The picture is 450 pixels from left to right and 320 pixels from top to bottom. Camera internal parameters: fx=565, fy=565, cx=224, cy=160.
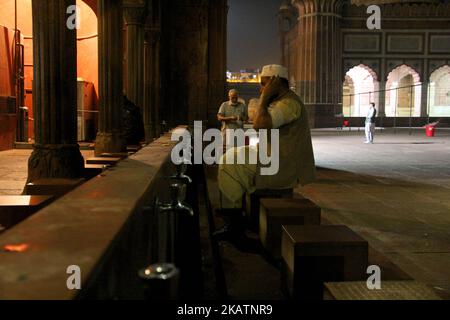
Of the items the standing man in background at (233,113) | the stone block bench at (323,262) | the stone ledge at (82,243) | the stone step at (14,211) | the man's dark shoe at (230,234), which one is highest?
the standing man in background at (233,113)

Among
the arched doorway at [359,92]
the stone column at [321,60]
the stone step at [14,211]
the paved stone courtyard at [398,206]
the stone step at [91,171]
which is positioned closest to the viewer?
the stone step at [14,211]

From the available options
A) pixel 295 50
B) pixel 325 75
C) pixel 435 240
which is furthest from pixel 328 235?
pixel 295 50

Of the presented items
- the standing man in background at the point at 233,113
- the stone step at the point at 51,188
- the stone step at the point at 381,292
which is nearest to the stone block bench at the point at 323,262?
the stone step at the point at 381,292

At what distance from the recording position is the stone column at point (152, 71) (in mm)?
16031

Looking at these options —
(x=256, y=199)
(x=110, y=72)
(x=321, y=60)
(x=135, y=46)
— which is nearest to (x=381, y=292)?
(x=256, y=199)

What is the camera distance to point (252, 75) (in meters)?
59.9

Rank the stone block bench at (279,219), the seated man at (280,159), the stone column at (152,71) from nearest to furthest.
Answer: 1. the stone block bench at (279,219)
2. the seated man at (280,159)
3. the stone column at (152,71)

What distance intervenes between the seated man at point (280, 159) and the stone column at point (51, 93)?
6.19 ft

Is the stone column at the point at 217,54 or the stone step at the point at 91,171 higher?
the stone column at the point at 217,54

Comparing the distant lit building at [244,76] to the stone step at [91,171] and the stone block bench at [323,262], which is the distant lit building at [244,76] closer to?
the stone step at [91,171]

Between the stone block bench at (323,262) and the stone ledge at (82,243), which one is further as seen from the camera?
the stone block bench at (323,262)

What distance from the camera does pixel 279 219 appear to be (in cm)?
434

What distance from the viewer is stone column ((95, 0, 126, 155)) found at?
9.77 meters

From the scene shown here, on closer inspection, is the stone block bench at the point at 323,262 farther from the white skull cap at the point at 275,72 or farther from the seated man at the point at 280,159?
the white skull cap at the point at 275,72
